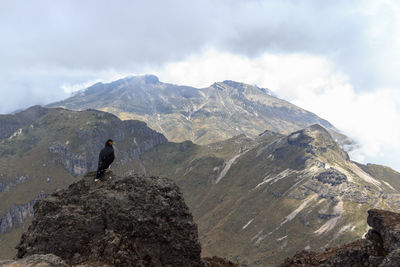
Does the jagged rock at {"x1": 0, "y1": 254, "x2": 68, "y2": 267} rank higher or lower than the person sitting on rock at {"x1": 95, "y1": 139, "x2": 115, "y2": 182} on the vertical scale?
lower

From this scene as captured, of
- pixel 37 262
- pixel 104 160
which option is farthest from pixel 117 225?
pixel 37 262

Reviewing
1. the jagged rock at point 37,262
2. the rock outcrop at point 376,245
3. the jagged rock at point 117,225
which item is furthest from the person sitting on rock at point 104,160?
the rock outcrop at point 376,245

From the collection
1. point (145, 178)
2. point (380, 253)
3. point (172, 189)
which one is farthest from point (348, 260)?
point (145, 178)

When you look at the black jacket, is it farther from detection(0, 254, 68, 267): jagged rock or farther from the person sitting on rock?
detection(0, 254, 68, 267): jagged rock

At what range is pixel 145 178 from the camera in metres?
25.8

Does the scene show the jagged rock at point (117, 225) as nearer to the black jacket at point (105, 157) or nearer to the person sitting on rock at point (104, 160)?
the person sitting on rock at point (104, 160)

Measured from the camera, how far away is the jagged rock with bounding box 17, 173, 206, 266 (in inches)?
832

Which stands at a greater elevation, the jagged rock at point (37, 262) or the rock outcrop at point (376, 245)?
the jagged rock at point (37, 262)

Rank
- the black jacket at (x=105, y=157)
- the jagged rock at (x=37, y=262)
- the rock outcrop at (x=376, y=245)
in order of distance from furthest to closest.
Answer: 1. the rock outcrop at (x=376, y=245)
2. the black jacket at (x=105, y=157)
3. the jagged rock at (x=37, y=262)

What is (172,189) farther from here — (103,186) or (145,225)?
(103,186)

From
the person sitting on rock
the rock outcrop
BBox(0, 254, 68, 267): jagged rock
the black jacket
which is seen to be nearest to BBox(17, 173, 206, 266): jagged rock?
the person sitting on rock

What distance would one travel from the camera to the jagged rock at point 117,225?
2114cm

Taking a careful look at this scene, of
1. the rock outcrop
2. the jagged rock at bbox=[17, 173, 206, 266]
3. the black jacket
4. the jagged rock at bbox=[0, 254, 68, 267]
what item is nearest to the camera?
the jagged rock at bbox=[0, 254, 68, 267]

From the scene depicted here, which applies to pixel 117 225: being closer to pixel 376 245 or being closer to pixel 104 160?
pixel 104 160
